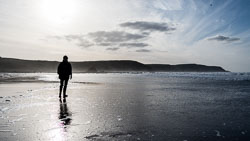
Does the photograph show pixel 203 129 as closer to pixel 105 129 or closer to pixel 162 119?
pixel 162 119

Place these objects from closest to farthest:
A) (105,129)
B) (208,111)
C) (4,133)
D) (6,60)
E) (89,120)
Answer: (4,133)
(105,129)
(89,120)
(208,111)
(6,60)

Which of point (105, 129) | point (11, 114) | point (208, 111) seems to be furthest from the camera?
point (208, 111)

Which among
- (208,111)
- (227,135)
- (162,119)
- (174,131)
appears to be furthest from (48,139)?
(208,111)

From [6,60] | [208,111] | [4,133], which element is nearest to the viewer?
[4,133]

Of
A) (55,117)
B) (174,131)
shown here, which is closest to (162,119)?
(174,131)

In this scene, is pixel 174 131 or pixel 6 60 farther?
pixel 6 60

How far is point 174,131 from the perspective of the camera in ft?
17.3

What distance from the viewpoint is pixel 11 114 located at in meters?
7.16

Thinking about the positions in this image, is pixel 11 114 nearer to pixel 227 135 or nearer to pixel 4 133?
pixel 4 133

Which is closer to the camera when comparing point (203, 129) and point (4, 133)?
point (4, 133)

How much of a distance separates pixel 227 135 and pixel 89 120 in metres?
3.84

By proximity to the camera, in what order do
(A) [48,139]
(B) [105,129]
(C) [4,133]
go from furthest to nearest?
(B) [105,129], (C) [4,133], (A) [48,139]

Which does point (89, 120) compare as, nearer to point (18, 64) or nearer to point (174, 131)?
point (174, 131)

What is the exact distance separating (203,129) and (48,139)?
3883mm
